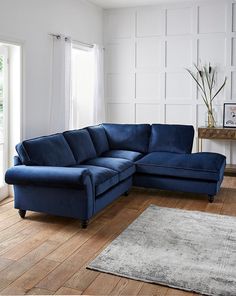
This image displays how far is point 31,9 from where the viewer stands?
15.4 feet

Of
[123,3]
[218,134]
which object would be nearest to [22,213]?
[218,134]

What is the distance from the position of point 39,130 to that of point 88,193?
174 cm

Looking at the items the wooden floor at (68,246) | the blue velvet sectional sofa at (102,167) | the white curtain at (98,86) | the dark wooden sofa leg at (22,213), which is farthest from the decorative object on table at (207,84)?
the dark wooden sofa leg at (22,213)

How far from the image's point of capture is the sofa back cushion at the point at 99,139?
5.28 metres

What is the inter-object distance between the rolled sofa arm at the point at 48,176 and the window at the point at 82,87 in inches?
109

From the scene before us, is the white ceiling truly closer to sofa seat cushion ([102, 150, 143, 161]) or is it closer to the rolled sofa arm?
sofa seat cushion ([102, 150, 143, 161])

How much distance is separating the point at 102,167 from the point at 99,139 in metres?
1.05

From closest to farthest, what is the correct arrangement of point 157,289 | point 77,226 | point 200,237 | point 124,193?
point 157,289
point 200,237
point 77,226
point 124,193

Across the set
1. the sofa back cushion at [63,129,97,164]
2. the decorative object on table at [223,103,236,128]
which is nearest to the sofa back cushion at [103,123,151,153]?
the sofa back cushion at [63,129,97,164]

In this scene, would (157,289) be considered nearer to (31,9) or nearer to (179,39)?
(31,9)

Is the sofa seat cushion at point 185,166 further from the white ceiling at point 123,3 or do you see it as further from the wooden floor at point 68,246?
the white ceiling at point 123,3

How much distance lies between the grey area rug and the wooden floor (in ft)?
0.34

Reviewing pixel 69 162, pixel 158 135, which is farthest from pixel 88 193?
pixel 158 135

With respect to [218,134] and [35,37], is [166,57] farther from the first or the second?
[35,37]
